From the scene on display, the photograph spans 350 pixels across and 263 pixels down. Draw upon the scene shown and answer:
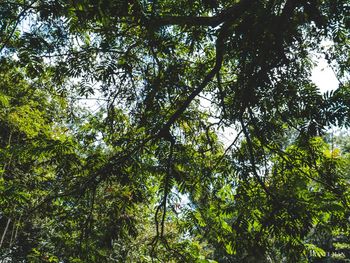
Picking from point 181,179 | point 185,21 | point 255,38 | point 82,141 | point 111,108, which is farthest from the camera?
point 82,141

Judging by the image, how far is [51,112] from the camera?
1063 cm

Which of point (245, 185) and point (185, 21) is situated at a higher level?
Answer: point (185, 21)

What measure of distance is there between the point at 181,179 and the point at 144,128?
2.59 feet

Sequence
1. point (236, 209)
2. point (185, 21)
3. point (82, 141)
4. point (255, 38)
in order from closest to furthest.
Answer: point (255, 38) < point (185, 21) < point (236, 209) < point (82, 141)

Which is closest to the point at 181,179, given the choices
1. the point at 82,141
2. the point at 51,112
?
the point at 82,141

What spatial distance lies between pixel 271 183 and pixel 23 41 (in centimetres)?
333

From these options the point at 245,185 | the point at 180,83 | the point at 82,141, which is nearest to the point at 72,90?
the point at 82,141

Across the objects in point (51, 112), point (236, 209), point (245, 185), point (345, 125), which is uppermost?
point (51, 112)

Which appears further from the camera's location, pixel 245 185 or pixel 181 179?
pixel 181 179

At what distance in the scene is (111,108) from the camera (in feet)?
13.5

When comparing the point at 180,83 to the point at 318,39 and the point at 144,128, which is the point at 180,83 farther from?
the point at 318,39

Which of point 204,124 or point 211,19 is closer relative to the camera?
point 211,19

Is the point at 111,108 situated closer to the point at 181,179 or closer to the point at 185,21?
the point at 181,179

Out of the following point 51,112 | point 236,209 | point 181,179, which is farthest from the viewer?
point 51,112
